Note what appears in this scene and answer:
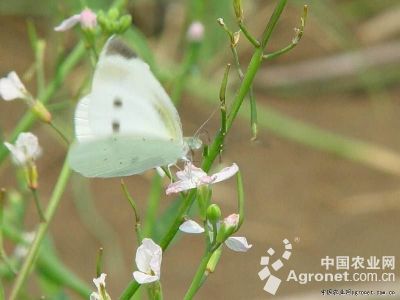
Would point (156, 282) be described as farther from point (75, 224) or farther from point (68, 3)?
point (75, 224)

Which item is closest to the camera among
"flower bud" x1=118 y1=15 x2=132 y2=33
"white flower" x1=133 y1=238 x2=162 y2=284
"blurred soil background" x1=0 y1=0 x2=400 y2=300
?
"white flower" x1=133 y1=238 x2=162 y2=284

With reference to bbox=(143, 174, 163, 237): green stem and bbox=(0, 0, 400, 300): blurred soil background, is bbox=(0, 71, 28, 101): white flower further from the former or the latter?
bbox=(0, 0, 400, 300): blurred soil background

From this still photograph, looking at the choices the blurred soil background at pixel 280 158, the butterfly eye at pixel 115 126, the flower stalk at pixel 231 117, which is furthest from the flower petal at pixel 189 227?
the blurred soil background at pixel 280 158

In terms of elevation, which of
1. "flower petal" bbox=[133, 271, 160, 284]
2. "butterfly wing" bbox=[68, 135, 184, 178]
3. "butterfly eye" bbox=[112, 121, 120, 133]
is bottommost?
"flower petal" bbox=[133, 271, 160, 284]

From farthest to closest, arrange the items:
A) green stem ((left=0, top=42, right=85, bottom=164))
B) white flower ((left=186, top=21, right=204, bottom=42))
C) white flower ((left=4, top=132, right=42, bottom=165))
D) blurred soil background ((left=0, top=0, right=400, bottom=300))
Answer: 1. blurred soil background ((left=0, top=0, right=400, bottom=300))
2. white flower ((left=186, top=21, right=204, bottom=42))
3. green stem ((left=0, top=42, right=85, bottom=164))
4. white flower ((left=4, top=132, right=42, bottom=165))

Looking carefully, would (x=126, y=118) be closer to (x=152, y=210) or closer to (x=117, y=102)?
(x=117, y=102)

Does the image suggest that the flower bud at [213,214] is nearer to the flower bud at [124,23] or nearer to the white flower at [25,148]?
the white flower at [25,148]

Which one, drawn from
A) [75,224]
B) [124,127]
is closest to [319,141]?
[75,224]

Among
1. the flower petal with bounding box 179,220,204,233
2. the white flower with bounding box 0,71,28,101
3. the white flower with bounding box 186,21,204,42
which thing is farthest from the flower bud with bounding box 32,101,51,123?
the white flower with bounding box 186,21,204,42
